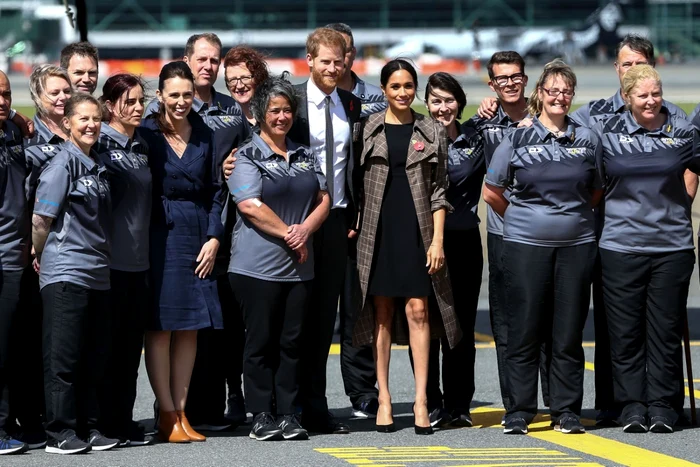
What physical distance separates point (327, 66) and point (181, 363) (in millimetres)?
1766

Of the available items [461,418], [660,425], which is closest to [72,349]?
[461,418]

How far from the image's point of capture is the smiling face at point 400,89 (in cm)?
706

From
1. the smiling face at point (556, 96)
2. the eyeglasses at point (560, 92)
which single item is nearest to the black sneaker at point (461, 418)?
the smiling face at point (556, 96)

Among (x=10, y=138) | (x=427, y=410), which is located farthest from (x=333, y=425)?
(x=10, y=138)

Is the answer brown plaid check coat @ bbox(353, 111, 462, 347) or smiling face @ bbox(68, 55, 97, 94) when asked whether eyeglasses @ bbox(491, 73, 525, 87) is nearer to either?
brown plaid check coat @ bbox(353, 111, 462, 347)

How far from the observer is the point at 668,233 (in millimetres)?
7121

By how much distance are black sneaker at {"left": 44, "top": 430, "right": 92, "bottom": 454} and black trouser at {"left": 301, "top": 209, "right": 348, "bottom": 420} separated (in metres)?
1.32

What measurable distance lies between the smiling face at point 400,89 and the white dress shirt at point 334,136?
1.03ft

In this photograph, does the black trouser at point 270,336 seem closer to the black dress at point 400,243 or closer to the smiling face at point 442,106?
the black dress at point 400,243

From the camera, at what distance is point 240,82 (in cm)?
762

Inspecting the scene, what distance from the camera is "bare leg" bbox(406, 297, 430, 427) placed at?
711cm

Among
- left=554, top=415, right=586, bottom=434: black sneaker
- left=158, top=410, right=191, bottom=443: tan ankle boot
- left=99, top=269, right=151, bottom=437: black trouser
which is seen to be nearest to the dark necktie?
left=99, top=269, right=151, bottom=437: black trouser

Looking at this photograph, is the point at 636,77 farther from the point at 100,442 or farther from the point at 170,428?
the point at 100,442

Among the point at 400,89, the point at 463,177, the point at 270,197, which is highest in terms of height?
the point at 400,89
